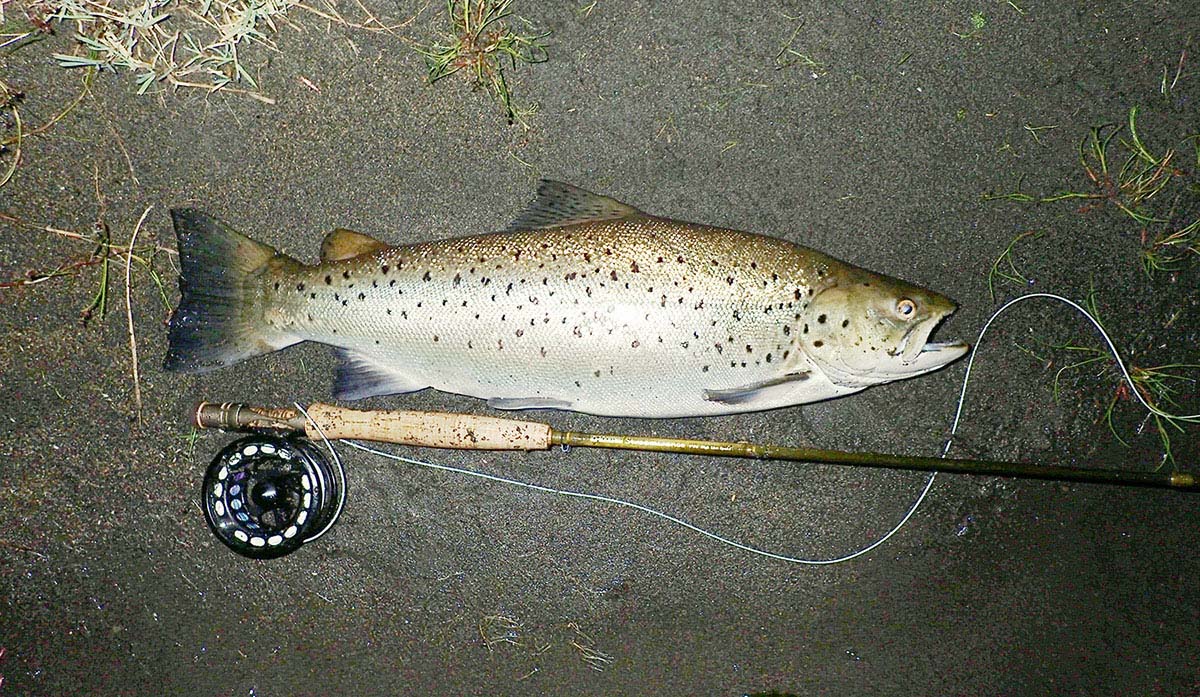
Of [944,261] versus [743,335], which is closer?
[743,335]

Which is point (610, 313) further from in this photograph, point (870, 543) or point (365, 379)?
point (870, 543)

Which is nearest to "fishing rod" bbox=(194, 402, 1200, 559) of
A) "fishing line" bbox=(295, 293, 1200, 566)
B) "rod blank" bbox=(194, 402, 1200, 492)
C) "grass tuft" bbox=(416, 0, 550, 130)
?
"rod blank" bbox=(194, 402, 1200, 492)

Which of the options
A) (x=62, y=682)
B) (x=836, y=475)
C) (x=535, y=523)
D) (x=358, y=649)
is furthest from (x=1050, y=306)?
(x=62, y=682)

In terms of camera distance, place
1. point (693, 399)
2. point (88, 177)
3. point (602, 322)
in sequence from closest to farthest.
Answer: point (602, 322) → point (693, 399) → point (88, 177)

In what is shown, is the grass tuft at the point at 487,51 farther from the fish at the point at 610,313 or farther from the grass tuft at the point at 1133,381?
the grass tuft at the point at 1133,381

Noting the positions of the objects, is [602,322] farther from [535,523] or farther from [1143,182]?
[1143,182]

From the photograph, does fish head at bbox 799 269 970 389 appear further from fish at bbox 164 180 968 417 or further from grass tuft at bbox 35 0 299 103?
grass tuft at bbox 35 0 299 103
